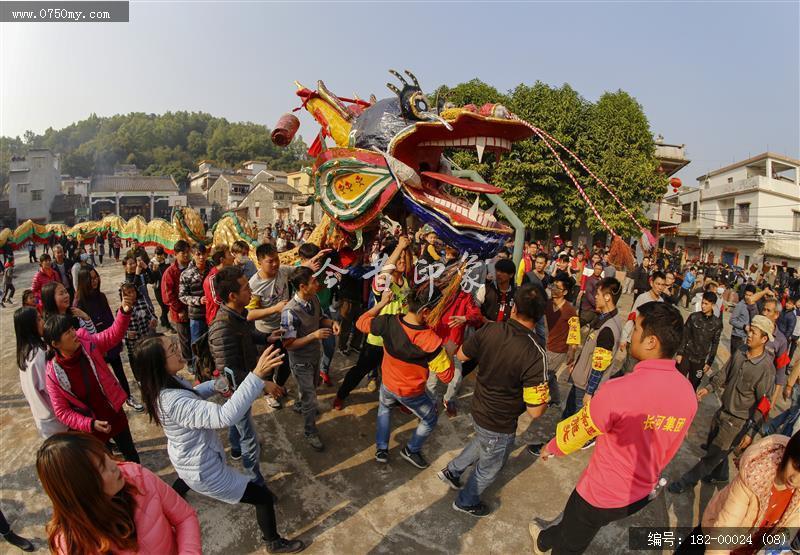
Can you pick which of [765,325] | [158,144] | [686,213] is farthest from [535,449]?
[158,144]

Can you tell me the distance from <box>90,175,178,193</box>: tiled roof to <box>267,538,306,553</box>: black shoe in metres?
44.7

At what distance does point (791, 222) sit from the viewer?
24.2m

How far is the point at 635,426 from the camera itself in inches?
83.6

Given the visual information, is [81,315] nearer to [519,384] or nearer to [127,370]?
[127,370]

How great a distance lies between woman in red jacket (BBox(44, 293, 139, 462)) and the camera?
275 cm

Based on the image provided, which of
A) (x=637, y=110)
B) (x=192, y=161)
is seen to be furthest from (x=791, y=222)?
(x=192, y=161)

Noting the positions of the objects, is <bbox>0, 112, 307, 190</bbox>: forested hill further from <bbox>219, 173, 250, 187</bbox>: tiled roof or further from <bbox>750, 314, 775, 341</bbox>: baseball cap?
<bbox>750, 314, 775, 341</bbox>: baseball cap

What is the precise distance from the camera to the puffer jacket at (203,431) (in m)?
2.13

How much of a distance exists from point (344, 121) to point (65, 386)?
11.6ft

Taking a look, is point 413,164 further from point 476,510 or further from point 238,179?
point 238,179

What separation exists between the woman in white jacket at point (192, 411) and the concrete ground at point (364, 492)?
2.89 feet

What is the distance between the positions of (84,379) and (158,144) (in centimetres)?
8394

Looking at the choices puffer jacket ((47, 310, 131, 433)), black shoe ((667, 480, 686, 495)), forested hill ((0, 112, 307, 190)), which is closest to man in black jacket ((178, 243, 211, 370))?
puffer jacket ((47, 310, 131, 433))

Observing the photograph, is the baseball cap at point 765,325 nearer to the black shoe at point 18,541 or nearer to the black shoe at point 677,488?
the black shoe at point 677,488
